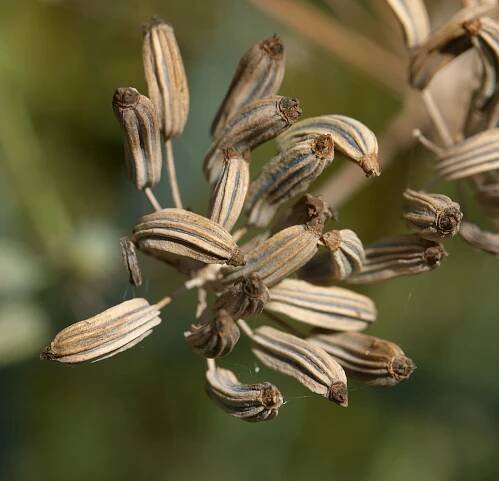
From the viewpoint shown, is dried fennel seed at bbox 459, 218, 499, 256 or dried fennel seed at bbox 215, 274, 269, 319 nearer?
dried fennel seed at bbox 215, 274, 269, 319

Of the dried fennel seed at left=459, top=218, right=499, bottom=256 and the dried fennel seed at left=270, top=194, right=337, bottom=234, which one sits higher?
the dried fennel seed at left=270, top=194, right=337, bottom=234

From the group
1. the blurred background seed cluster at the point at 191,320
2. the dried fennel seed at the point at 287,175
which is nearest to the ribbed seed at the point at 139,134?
the dried fennel seed at the point at 287,175

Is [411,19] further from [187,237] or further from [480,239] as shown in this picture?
[187,237]

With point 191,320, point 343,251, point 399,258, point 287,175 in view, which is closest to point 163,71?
point 287,175

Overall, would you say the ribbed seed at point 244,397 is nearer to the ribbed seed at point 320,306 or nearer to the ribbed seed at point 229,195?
the ribbed seed at point 320,306

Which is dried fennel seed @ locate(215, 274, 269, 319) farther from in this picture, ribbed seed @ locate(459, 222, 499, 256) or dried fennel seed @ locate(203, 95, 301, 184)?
ribbed seed @ locate(459, 222, 499, 256)

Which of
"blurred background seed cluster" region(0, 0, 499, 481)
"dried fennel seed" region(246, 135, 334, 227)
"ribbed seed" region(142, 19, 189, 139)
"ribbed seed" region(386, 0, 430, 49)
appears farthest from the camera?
"blurred background seed cluster" region(0, 0, 499, 481)

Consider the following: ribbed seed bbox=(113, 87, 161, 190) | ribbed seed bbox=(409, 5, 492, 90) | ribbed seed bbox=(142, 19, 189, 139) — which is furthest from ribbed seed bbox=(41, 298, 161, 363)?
ribbed seed bbox=(409, 5, 492, 90)
